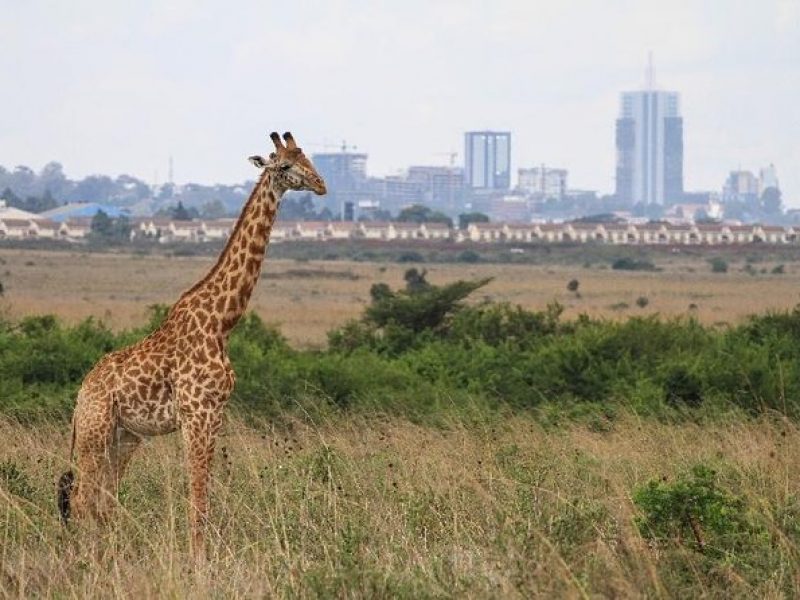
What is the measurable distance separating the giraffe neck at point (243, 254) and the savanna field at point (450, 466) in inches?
38.5

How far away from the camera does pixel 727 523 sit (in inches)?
353

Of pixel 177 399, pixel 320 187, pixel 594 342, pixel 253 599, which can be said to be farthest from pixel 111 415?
pixel 594 342

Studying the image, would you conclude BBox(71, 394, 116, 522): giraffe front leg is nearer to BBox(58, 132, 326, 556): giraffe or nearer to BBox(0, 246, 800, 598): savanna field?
BBox(58, 132, 326, 556): giraffe

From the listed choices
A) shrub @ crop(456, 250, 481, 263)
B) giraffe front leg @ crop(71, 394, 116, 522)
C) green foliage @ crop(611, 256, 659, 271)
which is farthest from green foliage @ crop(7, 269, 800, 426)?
shrub @ crop(456, 250, 481, 263)

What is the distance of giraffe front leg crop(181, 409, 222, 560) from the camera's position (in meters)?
9.61

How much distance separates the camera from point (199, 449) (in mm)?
9617

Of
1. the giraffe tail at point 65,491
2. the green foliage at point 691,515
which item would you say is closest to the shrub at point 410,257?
the giraffe tail at point 65,491

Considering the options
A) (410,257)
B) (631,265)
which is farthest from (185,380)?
(410,257)

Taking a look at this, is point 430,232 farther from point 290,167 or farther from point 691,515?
point 691,515

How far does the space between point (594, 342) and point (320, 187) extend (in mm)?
11347

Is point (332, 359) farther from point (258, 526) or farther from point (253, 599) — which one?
point (253, 599)

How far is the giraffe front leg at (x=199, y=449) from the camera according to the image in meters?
9.61

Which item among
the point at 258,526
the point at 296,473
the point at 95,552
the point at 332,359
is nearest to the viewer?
the point at 95,552

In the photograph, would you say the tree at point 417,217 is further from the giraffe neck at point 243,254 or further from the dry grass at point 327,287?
the giraffe neck at point 243,254
